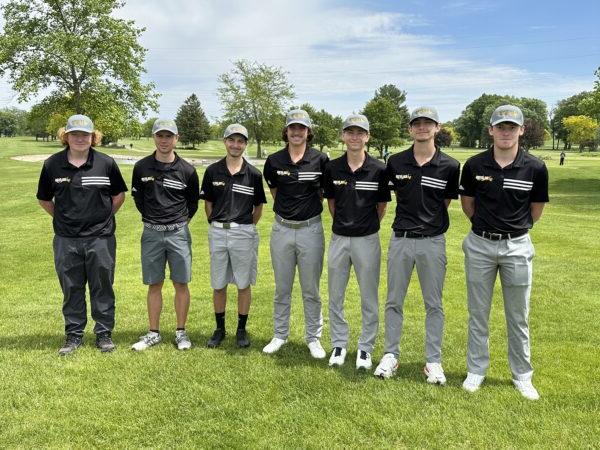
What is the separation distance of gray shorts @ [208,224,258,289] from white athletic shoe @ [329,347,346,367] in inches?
47.9

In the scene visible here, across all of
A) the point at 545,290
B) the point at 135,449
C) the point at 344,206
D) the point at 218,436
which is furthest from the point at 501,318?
the point at 135,449

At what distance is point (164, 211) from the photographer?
5352mm

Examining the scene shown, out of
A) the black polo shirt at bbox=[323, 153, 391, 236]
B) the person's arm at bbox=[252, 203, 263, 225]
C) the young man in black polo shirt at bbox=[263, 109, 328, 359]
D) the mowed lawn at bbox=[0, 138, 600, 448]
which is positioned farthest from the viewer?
the person's arm at bbox=[252, 203, 263, 225]

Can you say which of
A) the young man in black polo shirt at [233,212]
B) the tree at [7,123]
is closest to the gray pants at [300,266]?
the young man in black polo shirt at [233,212]

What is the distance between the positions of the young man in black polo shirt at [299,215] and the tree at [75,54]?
27.5 metres

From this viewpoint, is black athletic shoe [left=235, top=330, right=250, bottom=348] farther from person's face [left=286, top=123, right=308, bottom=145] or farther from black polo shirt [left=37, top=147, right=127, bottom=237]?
person's face [left=286, top=123, right=308, bottom=145]

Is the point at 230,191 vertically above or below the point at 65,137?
below

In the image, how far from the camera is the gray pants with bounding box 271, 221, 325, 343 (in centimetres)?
522

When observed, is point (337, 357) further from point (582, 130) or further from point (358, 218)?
point (582, 130)

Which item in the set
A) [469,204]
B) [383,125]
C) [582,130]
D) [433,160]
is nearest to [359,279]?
[469,204]

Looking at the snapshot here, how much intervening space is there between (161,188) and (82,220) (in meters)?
0.87

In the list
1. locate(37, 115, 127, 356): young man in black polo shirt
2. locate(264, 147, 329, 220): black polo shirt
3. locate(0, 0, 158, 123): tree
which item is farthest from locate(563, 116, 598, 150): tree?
locate(37, 115, 127, 356): young man in black polo shirt

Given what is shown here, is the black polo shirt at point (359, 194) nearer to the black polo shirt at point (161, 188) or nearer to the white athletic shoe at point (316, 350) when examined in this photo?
the white athletic shoe at point (316, 350)

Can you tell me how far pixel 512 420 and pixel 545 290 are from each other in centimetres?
473
